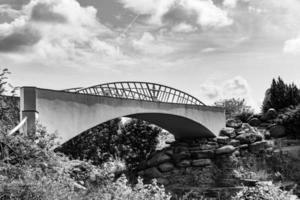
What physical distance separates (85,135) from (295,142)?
440 inches

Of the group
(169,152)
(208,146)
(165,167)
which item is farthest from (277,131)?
(165,167)

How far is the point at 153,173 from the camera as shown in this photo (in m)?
20.7

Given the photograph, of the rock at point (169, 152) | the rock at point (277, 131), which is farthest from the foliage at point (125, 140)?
the rock at point (277, 131)

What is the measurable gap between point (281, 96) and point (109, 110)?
14.6 m

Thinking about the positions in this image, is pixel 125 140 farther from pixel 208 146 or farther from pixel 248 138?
pixel 248 138

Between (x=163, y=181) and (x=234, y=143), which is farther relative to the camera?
(x=234, y=143)

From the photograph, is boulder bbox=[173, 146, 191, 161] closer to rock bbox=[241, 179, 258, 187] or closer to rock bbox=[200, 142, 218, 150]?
rock bbox=[200, 142, 218, 150]

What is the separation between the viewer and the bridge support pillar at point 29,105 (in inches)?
460

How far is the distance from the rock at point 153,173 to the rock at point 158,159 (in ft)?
1.10

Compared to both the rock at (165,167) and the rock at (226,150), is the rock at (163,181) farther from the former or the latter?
the rock at (226,150)

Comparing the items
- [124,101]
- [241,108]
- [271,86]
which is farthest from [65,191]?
[241,108]

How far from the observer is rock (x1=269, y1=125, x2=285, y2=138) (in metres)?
22.9

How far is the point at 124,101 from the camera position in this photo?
16031 mm

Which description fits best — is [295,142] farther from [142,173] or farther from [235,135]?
[142,173]
